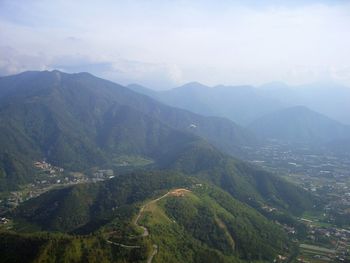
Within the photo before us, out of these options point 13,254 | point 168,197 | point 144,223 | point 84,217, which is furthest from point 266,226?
point 13,254

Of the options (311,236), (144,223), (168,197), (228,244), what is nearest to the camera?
(144,223)

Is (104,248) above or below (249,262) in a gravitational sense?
above

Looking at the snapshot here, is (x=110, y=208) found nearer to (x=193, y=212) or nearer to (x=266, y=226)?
(x=193, y=212)

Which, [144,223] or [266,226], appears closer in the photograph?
[144,223]

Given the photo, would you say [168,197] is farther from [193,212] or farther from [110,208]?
[110,208]

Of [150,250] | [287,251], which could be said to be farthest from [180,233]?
[287,251]

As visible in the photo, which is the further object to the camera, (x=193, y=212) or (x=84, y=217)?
(x=84, y=217)

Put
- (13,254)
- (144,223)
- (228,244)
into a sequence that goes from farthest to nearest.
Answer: (228,244) < (144,223) < (13,254)

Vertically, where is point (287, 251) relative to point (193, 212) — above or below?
below

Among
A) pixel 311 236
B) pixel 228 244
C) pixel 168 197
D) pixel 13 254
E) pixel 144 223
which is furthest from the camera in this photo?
pixel 311 236
